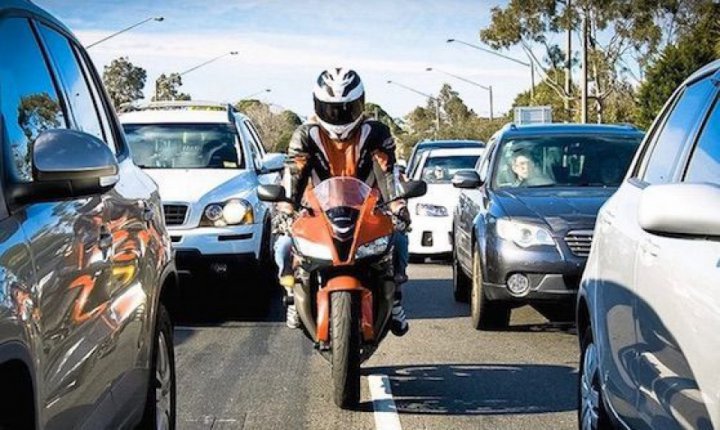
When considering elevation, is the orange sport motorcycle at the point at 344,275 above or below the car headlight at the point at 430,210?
above

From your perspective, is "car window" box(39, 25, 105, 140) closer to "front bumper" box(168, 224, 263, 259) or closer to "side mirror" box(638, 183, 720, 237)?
"side mirror" box(638, 183, 720, 237)

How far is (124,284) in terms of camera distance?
428 cm

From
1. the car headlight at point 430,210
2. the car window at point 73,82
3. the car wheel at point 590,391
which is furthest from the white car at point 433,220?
the car window at point 73,82

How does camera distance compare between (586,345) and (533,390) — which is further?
(533,390)

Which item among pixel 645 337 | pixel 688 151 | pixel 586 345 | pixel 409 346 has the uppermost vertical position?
pixel 688 151

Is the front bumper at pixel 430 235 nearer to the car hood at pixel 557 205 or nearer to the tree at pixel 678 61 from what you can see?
the car hood at pixel 557 205

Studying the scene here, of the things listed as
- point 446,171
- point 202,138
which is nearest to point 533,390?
point 202,138

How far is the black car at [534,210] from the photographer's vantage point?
340 inches

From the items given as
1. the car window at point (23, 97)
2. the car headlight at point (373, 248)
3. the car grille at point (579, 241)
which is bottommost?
the car grille at point (579, 241)

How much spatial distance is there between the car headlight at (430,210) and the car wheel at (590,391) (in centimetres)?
990

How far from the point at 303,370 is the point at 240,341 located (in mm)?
1367

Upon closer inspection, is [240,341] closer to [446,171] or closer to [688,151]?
[688,151]

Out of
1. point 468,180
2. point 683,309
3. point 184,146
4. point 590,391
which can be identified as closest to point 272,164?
point 184,146

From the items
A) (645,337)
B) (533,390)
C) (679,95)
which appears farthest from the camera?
(533,390)
